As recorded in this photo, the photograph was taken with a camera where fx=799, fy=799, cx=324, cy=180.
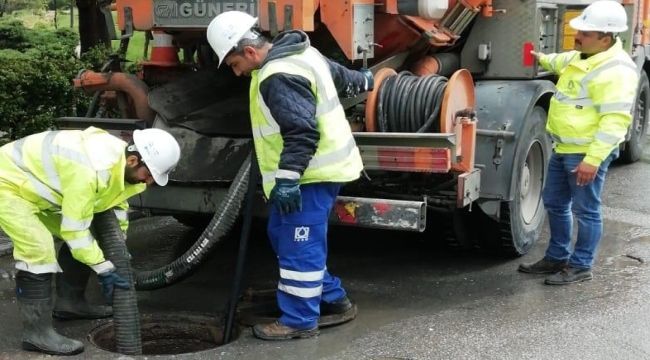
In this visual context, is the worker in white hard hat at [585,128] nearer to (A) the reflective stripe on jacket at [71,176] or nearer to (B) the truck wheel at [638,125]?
(A) the reflective stripe on jacket at [71,176]

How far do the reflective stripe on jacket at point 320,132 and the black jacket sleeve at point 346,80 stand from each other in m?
0.15

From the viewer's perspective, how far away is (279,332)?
420 centimetres

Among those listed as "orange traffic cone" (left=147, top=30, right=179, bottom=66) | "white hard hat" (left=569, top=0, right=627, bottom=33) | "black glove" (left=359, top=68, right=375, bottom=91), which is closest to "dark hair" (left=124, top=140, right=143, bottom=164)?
"black glove" (left=359, top=68, right=375, bottom=91)

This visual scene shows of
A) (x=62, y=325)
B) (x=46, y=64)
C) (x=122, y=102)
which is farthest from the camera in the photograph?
(x=46, y=64)

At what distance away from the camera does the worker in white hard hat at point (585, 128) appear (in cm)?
476

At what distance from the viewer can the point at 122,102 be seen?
17.5 feet

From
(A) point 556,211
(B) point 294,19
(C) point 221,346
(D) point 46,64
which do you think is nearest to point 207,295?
(C) point 221,346

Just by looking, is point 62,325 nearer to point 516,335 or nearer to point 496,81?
point 516,335

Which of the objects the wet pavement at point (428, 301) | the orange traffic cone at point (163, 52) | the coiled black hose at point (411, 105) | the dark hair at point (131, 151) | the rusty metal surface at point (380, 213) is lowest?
the wet pavement at point (428, 301)

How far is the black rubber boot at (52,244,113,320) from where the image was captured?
4.52 m

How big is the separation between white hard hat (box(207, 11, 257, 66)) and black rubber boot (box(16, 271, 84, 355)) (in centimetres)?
142

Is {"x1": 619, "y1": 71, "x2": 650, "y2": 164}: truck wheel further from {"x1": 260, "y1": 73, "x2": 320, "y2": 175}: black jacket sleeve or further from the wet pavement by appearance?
{"x1": 260, "y1": 73, "x2": 320, "y2": 175}: black jacket sleeve

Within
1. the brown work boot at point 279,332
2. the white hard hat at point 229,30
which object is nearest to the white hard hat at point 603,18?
the white hard hat at point 229,30

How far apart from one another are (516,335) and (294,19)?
7.00ft
